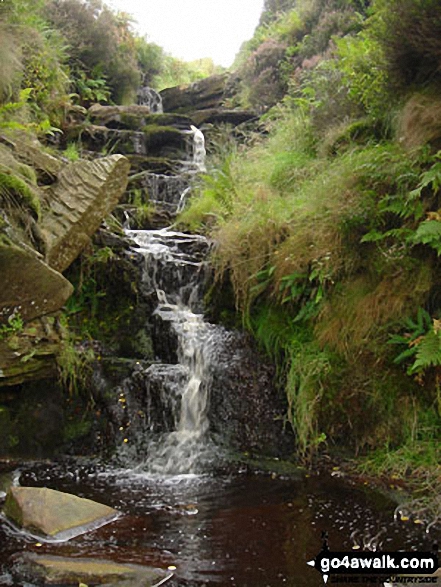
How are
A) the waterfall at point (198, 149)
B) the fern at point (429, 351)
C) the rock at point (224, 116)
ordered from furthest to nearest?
the rock at point (224, 116) < the waterfall at point (198, 149) < the fern at point (429, 351)

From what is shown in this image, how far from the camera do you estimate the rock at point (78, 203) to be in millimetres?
5863

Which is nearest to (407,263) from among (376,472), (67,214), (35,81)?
(376,472)

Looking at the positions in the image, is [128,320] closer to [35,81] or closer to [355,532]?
[355,532]

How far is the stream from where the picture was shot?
3311mm

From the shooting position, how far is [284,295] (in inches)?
225

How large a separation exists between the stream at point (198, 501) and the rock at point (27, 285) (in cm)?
133

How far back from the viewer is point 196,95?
53.5 ft

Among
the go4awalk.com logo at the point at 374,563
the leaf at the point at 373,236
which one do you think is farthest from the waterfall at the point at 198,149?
the go4awalk.com logo at the point at 374,563

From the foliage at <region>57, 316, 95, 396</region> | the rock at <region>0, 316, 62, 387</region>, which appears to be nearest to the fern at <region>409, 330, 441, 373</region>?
the foliage at <region>57, 316, 95, 396</region>

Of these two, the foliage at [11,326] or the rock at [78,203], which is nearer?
the foliage at [11,326]

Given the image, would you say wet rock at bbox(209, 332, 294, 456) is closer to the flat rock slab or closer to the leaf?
the leaf

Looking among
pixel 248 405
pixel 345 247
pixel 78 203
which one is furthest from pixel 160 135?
pixel 248 405

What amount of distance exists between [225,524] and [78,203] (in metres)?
3.94

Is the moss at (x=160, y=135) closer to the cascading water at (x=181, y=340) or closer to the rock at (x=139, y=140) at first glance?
the rock at (x=139, y=140)
